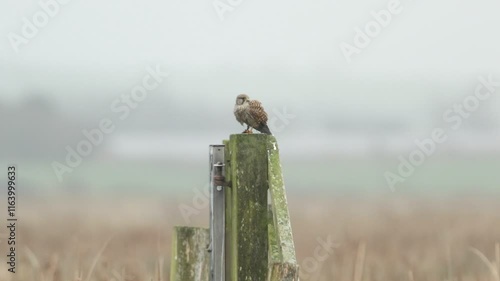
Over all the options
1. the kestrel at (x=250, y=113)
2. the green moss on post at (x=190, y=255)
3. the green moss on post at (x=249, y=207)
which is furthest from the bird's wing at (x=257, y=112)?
the green moss on post at (x=249, y=207)

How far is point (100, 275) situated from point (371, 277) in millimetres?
1952

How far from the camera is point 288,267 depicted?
Answer: 2.71 meters

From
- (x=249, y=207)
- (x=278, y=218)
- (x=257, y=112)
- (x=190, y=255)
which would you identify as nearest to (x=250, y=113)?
(x=257, y=112)

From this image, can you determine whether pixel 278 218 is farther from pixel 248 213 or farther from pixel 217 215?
pixel 217 215

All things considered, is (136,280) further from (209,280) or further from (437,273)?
(437,273)

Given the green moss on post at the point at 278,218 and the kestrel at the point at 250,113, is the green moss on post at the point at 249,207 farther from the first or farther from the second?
the kestrel at the point at 250,113

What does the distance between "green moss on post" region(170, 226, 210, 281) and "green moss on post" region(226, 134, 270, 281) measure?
1.24 feet

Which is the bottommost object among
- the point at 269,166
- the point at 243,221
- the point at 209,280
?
the point at 209,280

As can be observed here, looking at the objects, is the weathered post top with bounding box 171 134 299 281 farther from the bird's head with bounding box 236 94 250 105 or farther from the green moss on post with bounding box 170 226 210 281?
the bird's head with bounding box 236 94 250 105

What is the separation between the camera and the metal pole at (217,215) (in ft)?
11.0

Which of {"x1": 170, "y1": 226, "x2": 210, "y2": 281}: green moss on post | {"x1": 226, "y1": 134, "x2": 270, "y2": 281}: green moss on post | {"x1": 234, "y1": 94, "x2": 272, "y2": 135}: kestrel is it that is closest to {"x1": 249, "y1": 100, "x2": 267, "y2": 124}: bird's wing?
{"x1": 234, "y1": 94, "x2": 272, "y2": 135}: kestrel

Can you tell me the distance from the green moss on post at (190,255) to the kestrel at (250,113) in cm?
102

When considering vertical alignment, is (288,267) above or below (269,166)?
below

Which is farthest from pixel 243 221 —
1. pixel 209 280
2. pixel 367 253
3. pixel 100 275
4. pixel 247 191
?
pixel 367 253
